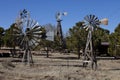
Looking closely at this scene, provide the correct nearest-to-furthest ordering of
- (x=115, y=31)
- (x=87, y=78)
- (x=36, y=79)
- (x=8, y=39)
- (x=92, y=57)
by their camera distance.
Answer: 1. (x=36, y=79)
2. (x=87, y=78)
3. (x=92, y=57)
4. (x=115, y=31)
5. (x=8, y=39)

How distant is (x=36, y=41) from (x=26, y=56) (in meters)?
2.78

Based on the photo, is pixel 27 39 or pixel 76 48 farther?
pixel 76 48

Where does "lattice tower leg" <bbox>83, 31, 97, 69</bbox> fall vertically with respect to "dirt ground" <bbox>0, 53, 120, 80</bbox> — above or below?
above

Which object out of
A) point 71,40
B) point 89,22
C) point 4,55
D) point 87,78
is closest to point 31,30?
point 89,22

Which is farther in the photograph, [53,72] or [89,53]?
[89,53]

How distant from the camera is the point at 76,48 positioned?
68750mm

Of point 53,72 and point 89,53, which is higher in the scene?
point 89,53

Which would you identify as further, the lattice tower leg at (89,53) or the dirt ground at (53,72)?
the lattice tower leg at (89,53)

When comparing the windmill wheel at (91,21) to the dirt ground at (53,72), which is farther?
the windmill wheel at (91,21)

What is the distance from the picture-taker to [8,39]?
70.6 metres

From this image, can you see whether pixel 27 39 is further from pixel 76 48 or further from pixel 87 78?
pixel 76 48

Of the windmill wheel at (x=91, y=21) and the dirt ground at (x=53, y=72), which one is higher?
the windmill wheel at (x=91, y=21)

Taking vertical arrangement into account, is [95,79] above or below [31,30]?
below

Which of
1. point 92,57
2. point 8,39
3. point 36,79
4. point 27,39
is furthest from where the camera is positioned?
point 8,39
